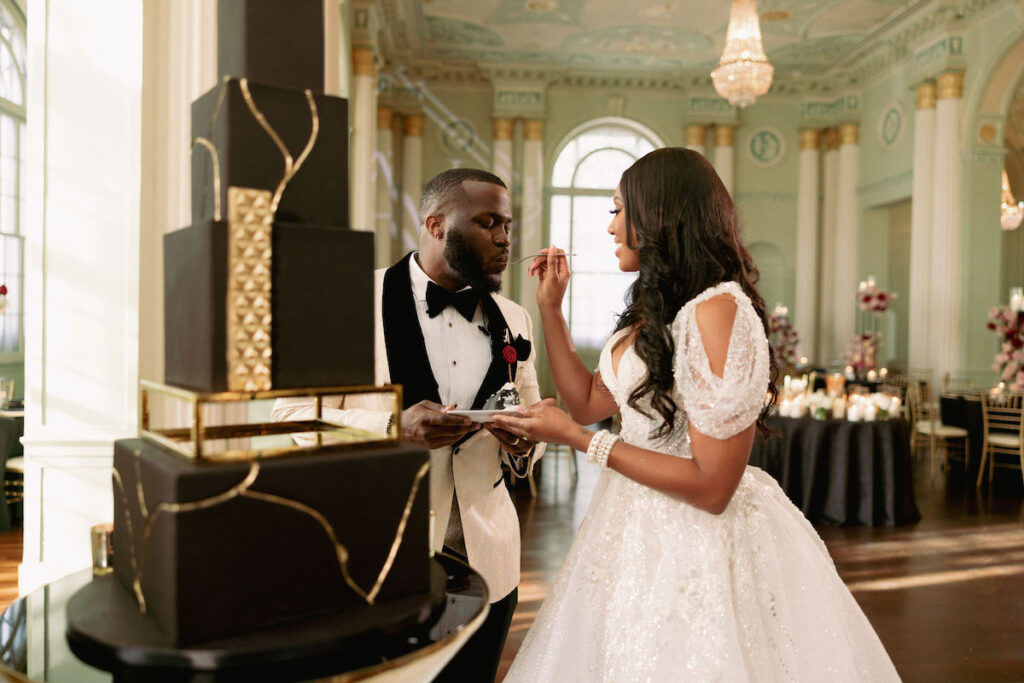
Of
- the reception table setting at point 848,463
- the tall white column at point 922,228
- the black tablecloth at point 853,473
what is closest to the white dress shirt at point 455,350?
the black tablecloth at point 853,473

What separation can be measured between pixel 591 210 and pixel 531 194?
50.9 inches

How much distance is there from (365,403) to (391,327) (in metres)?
0.21

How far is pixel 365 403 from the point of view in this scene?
1.97m

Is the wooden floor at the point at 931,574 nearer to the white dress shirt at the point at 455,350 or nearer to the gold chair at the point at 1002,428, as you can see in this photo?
the gold chair at the point at 1002,428

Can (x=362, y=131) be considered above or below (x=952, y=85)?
below

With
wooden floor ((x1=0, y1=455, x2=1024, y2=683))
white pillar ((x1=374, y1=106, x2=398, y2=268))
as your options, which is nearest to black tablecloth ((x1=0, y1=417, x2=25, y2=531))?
wooden floor ((x1=0, y1=455, x2=1024, y2=683))

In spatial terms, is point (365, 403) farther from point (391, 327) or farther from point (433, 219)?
point (433, 219)

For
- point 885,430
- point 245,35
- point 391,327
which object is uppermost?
point 245,35

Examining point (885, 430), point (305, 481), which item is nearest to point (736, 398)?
point (305, 481)

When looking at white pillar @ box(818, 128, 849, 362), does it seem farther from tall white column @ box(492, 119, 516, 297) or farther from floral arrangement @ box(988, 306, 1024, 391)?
floral arrangement @ box(988, 306, 1024, 391)

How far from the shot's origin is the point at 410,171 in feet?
42.1

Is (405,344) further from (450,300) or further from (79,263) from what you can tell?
(79,263)

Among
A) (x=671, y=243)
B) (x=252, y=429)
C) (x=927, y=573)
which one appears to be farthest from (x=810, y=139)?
(x=252, y=429)

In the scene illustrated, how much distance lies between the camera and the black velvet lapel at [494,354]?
6.66 ft
